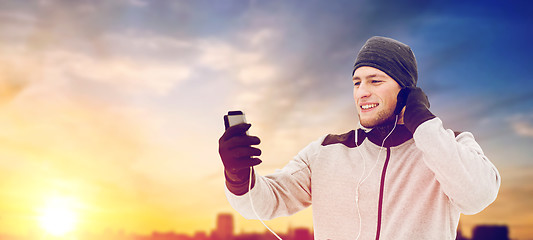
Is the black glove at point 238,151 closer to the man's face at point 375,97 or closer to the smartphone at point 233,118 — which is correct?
the smartphone at point 233,118

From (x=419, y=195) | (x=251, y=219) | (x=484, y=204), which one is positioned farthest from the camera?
(x=251, y=219)

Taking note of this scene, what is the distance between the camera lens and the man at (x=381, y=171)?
8.73ft

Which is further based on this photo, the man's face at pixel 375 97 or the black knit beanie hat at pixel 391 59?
the black knit beanie hat at pixel 391 59

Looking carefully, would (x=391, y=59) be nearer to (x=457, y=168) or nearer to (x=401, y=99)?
(x=401, y=99)

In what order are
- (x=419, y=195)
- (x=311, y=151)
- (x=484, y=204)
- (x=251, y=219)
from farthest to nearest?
1. (x=311, y=151)
2. (x=251, y=219)
3. (x=419, y=195)
4. (x=484, y=204)

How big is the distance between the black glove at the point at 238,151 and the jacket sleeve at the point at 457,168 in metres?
1.09

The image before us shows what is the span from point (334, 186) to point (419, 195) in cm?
61

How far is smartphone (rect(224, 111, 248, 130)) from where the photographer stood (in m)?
2.83

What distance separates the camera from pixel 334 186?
3.18 metres

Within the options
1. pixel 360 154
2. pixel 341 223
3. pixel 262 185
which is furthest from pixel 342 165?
pixel 262 185

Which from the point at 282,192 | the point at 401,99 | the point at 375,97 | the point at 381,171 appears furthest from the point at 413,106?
the point at 282,192

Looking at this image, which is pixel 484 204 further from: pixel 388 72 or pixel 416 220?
pixel 388 72

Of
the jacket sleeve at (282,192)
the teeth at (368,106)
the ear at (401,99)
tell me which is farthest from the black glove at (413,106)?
the jacket sleeve at (282,192)

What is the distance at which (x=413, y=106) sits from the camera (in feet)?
9.62
